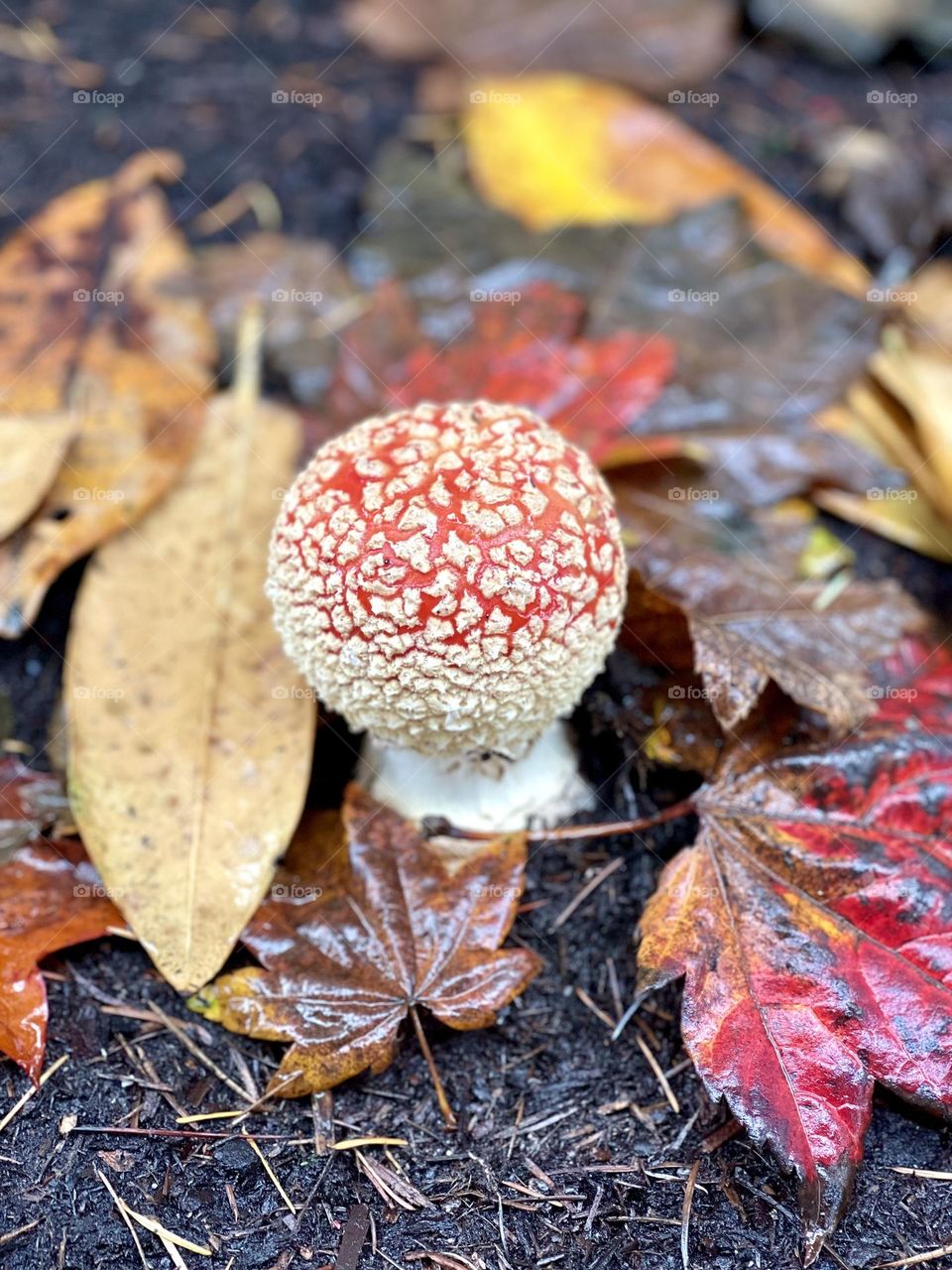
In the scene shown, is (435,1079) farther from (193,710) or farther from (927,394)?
(927,394)

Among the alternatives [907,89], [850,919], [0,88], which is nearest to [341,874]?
[850,919]

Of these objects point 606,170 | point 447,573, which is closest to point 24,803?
point 447,573

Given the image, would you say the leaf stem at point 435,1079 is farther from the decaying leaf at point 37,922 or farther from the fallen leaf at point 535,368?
the fallen leaf at point 535,368

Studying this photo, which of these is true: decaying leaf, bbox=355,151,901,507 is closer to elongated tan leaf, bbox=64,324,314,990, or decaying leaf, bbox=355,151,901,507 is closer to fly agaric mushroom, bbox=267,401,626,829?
elongated tan leaf, bbox=64,324,314,990

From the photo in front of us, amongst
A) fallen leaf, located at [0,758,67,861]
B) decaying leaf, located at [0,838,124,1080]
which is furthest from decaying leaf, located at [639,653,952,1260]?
fallen leaf, located at [0,758,67,861]

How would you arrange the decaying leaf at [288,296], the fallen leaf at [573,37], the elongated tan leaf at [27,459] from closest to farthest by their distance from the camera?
the elongated tan leaf at [27,459] < the decaying leaf at [288,296] < the fallen leaf at [573,37]

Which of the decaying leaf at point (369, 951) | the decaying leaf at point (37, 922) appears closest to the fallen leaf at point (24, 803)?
the decaying leaf at point (37, 922)

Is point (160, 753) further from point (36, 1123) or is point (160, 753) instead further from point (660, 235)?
point (660, 235)
